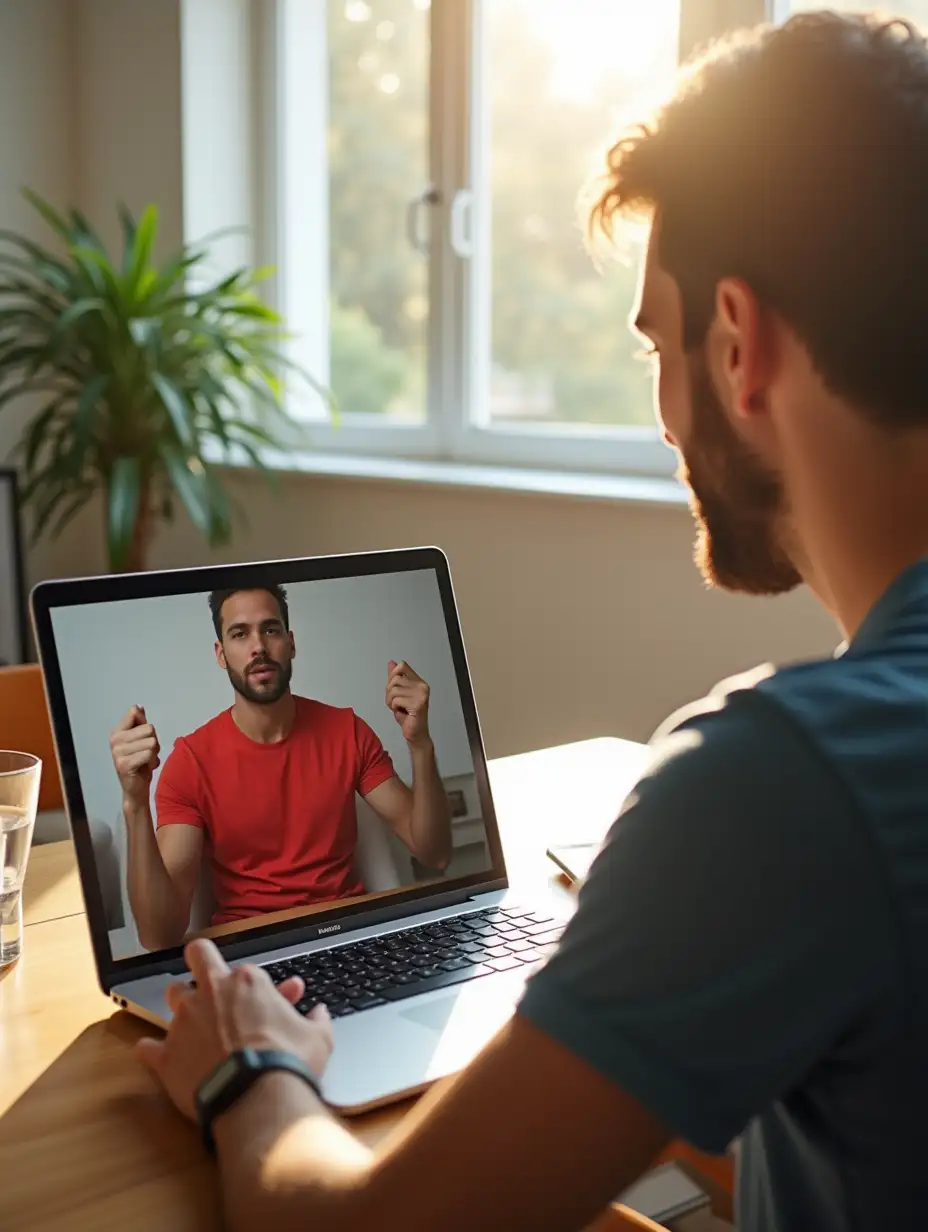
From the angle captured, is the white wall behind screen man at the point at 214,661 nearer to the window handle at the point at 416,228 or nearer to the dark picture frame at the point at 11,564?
the window handle at the point at 416,228

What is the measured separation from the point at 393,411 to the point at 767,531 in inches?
105

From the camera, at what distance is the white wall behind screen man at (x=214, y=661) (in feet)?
3.28

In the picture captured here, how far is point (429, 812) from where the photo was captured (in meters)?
1.14

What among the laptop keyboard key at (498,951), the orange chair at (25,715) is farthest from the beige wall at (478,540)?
the laptop keyboard key at (498,951)

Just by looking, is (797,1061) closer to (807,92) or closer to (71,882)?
(807,92)

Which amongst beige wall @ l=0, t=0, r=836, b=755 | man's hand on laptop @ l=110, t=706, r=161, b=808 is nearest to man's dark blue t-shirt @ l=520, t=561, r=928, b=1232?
man's hand on laptop @ l=110, t=706, r=161, b=808

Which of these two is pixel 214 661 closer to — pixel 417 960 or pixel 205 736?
pixel 205 736

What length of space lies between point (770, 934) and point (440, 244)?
2.79 m

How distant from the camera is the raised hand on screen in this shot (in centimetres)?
113

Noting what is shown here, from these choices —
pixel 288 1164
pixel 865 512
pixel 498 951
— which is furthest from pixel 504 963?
pixel 865 512

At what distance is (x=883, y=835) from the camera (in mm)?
579

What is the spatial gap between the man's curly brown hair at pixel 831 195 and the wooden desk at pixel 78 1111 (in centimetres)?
49

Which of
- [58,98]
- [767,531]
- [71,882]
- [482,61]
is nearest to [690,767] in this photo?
[767,531]

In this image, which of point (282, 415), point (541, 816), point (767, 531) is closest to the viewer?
point (767, 531)
